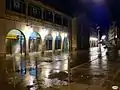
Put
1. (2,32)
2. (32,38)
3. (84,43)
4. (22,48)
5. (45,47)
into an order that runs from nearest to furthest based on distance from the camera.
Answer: (2,32) < (22,48) < (32,38) < (45,47) < (84,43)

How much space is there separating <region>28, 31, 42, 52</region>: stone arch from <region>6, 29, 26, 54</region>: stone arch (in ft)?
5.87

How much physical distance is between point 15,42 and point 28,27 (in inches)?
135

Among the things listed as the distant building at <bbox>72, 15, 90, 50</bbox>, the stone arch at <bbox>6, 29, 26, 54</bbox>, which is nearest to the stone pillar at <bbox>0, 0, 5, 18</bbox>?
the stone arch at <bbox>6, 29, 26, 54</bbox>

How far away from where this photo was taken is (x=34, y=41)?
35.8 metres

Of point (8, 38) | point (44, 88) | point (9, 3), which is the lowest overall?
point (44, 88)

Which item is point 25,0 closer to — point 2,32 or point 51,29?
point 2,32

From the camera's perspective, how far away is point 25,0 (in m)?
32.5

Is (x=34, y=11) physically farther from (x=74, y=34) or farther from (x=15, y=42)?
(x=74, y=34)

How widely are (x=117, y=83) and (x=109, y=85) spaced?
2.22 feet

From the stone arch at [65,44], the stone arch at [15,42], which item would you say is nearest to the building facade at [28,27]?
the stone arch at [15,42]

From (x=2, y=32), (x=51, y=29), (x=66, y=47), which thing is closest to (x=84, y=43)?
(x=66, y=47)

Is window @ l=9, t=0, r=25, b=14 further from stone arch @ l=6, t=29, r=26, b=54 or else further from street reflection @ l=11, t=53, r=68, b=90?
street reflection @ l=11, t=53, r=68, b=90

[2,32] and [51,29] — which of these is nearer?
[2,32]

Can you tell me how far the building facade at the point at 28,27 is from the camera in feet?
93.9
